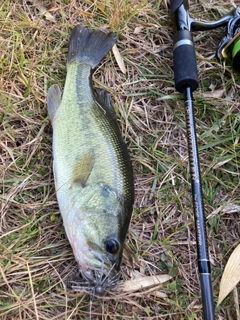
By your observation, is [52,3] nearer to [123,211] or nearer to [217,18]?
[217,18]

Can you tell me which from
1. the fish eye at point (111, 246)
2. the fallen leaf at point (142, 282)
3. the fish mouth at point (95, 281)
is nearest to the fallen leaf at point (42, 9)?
the fish eye at point (111, 246)

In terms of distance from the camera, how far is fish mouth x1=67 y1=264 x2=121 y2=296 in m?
2.32

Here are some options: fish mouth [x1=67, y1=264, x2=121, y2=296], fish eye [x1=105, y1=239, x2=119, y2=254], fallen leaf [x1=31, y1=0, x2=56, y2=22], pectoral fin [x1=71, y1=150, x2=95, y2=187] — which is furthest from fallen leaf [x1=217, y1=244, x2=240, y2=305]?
fallen leaf [x1=31, y1=0, x2=56, y2=22]

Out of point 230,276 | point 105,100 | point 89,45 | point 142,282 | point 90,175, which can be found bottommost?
point 230,276

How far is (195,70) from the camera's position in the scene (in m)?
2.98

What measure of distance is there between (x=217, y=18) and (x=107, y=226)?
7.61 ft

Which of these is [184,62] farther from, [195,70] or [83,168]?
[83,168]

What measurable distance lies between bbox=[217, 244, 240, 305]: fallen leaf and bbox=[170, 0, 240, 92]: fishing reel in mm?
1325

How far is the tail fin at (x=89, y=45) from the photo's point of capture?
9.78 ft

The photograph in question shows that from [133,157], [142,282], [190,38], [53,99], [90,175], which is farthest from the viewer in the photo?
[190,38]

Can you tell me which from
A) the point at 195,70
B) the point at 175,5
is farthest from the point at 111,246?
the point at 175,5

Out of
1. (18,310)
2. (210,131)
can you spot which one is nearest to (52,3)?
(210,131)

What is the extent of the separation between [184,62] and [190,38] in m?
0.25

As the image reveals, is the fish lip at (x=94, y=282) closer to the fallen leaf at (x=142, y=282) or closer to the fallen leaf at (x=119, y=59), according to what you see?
the fallen leaf at (x=142, y=282)
